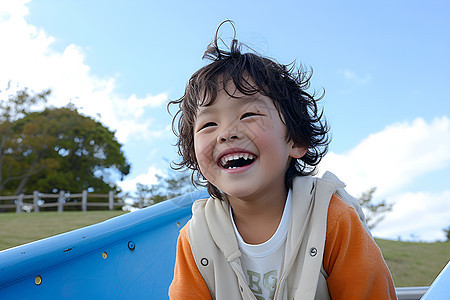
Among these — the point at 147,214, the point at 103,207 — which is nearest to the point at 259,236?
the point at 147,214

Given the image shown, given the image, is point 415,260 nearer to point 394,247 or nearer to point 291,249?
point 394,247

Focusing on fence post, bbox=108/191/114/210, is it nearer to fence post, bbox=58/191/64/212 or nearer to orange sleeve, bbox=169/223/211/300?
fence post, bbox=58/191/64/212

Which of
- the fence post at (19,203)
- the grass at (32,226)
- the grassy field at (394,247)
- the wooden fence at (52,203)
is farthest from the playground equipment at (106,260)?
the fence post at (19,203)

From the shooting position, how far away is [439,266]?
3.82m

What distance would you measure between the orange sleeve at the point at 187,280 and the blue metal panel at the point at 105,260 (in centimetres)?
33

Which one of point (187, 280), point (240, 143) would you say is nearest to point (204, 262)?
point (187, 280)

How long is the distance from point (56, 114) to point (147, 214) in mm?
11492

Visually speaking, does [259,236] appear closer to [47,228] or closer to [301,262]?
[301,262]

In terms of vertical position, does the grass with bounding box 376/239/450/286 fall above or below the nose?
above

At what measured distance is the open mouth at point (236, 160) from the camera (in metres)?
0.90

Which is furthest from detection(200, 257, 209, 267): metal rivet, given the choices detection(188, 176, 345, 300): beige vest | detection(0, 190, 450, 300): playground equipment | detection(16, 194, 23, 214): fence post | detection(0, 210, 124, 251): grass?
detection(16, 194, 23, 214): fence post

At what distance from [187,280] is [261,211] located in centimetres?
23

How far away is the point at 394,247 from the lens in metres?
4.64

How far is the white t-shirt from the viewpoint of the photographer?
95 cm
